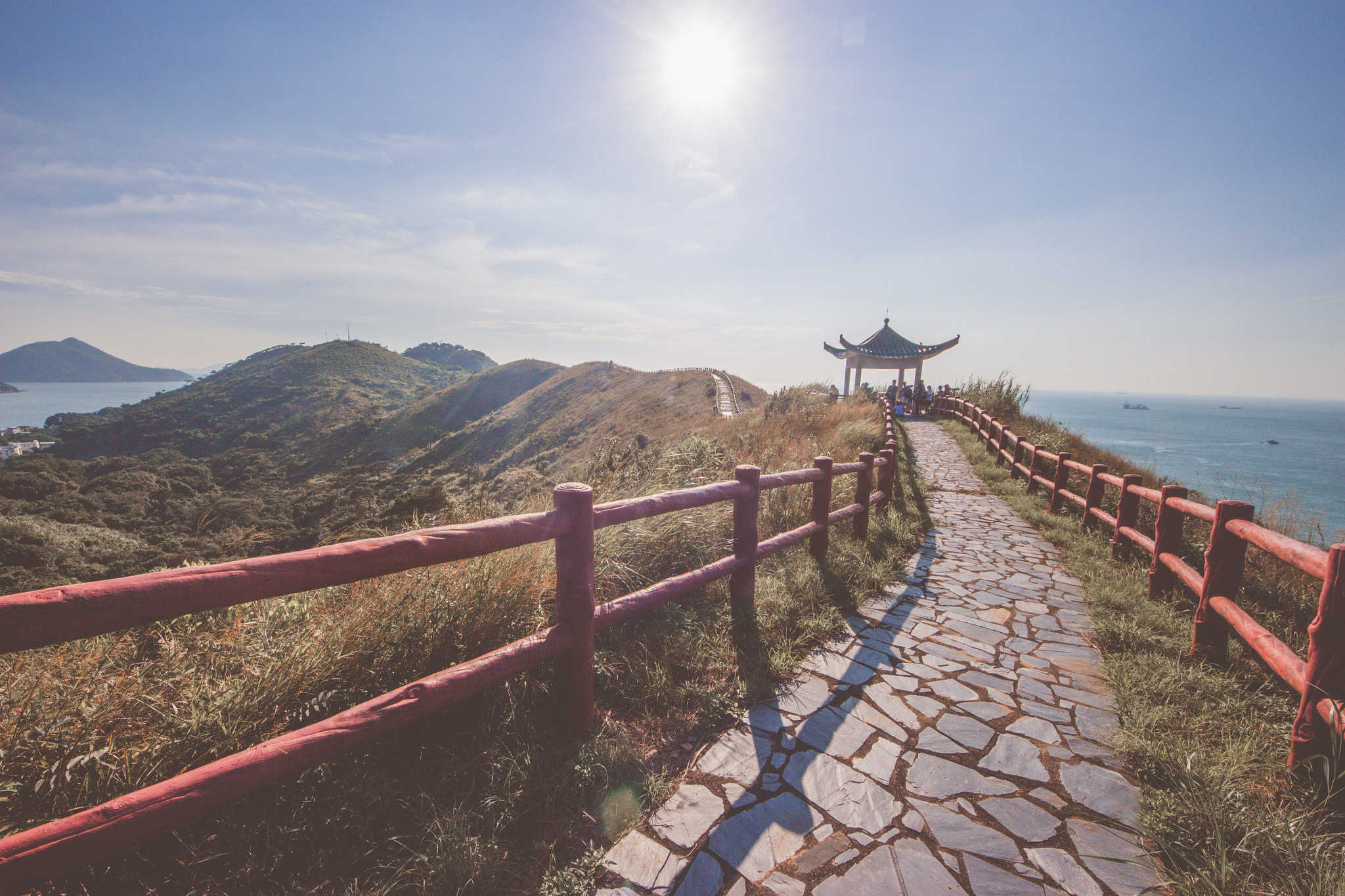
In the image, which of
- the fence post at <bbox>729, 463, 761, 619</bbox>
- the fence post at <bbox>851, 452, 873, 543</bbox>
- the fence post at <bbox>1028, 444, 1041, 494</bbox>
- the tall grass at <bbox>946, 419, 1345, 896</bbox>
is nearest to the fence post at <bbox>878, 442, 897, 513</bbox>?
the fence post at <bbox>851, 452, 873, 543</bbox>

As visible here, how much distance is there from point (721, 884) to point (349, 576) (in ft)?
5.70

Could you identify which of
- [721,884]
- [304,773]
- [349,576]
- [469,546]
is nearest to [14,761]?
[304,773]

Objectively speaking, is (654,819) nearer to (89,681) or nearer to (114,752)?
(114,752)

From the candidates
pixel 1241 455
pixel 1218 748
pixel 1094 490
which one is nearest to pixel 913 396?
pixel 1094 490

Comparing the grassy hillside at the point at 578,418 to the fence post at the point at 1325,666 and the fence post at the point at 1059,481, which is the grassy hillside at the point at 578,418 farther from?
the fence post at the point at 1325,666

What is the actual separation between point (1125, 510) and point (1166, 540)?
3.49 feet

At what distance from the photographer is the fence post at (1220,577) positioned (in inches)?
119

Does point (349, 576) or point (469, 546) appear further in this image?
point (469, 546)

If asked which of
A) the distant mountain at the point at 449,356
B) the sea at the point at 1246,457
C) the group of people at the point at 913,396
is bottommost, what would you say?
the sea at the point at 1246,457

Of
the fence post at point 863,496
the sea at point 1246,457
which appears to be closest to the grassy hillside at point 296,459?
the fence post at point 863,496

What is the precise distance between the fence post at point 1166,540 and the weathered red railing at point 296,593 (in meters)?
4.02

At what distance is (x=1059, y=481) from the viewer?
710 cm

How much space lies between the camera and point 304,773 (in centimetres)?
192

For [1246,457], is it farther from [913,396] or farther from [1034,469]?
[1034,469]
